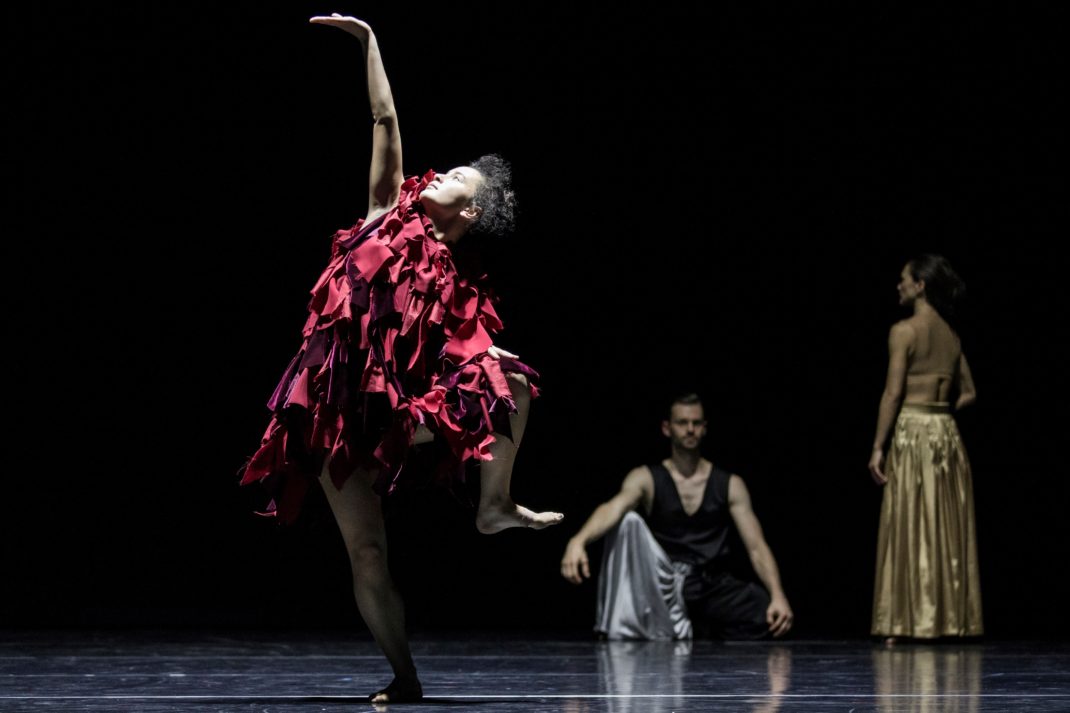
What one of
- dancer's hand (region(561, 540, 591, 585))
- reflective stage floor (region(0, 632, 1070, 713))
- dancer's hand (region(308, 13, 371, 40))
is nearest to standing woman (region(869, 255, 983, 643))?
reflective stage floor (region(0, 632, 1070, 713))

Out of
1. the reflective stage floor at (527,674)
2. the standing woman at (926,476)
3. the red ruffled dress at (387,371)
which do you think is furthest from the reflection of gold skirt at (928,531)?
the red ruffled dress at (387,371)

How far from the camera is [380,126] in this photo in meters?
3.07

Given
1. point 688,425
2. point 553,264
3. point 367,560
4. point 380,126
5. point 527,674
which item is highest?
point 553,264

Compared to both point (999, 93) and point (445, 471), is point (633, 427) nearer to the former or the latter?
point (999, 93)

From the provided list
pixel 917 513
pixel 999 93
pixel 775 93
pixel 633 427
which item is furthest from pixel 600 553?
pixel 999 93

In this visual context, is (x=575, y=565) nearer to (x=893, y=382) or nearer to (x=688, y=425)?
(x=688, y=425)

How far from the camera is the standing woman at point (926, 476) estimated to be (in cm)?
523

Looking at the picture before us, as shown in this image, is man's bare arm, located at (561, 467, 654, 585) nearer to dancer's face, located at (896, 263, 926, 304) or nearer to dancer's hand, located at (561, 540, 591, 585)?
dancer's hand, located at (561, 540, 591, 585)

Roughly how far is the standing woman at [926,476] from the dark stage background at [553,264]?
507 mm

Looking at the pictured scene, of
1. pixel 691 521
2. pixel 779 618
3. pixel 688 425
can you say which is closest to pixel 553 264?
pixel 688 425

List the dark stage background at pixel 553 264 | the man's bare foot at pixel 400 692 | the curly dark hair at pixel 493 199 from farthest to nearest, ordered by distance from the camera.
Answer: the dark stage background at pixel 553 264
the curly dark hair at pixel 493 199
the man's bare foot at pixel 400 692

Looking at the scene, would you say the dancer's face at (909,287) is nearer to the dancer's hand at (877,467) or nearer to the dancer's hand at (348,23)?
the dancer's hand at (877,467)

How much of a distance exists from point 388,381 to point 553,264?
3016 mm

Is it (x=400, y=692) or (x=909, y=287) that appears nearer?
(x=400, y=692)
